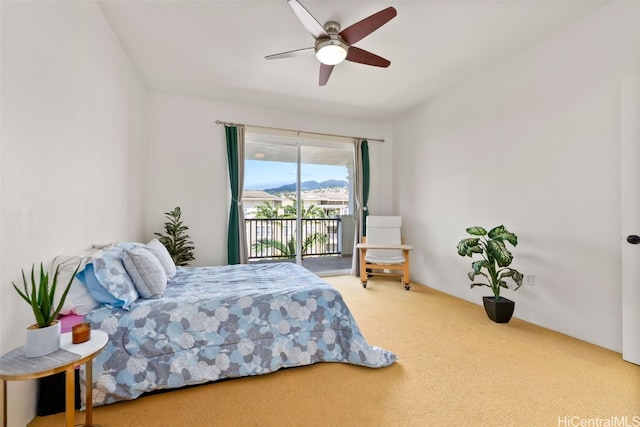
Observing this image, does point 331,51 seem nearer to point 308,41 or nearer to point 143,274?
point 308,41

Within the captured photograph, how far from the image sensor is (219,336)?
1.81 m

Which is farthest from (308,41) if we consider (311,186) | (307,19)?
(311,186)

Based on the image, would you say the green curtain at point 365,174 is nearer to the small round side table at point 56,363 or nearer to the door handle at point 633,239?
the door handle at point 633,239

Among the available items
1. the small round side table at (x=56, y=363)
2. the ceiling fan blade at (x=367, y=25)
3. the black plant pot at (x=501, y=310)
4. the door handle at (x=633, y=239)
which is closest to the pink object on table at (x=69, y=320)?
the small round side table at (x=56, y=363)

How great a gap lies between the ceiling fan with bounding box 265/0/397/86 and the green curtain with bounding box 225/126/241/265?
6.25 feet

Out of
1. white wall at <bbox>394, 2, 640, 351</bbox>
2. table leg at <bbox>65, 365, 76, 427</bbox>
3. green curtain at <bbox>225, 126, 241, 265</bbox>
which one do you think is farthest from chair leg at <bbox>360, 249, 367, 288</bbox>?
table leg at <bbox>65, 365, 76, 427</bbox>

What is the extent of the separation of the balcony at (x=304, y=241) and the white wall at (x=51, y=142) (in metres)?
2.51

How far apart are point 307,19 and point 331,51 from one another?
38cm

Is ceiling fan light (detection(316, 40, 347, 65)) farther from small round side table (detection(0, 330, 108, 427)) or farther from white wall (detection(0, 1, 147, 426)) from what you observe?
small round side table (detection(0, 330, 108, 427))

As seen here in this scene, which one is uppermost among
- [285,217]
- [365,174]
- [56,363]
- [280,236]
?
[365,174]

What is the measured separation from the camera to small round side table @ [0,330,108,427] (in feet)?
3.37

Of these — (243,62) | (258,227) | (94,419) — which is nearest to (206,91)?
(243,62)

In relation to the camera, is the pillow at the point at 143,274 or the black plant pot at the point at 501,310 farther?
the black plant pot at the point at 501,310

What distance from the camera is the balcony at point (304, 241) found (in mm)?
4867
